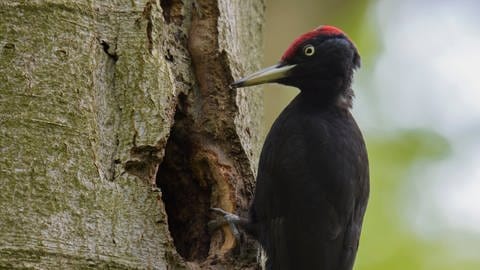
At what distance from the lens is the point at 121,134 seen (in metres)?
3.15

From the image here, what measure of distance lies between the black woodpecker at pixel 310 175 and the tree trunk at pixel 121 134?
0.12 metres

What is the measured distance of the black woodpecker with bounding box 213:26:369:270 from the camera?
12.5ft

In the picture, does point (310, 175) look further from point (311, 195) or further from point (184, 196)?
point (184, 196)

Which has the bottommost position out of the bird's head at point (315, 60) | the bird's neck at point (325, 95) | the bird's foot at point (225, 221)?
the bird's foot at point (225, 221)

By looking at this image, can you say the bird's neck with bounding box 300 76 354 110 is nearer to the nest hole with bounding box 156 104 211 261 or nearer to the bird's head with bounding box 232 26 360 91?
the bird's head with bounding box 232 26 360 91

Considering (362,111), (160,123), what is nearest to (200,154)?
(160,123)

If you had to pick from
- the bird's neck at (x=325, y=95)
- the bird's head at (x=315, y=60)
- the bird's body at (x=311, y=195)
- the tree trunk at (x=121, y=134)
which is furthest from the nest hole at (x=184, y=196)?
the bird's neck at (x=325, y=95)

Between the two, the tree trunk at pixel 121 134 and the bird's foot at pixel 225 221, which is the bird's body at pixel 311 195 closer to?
the tree trunk at pixel 121 134

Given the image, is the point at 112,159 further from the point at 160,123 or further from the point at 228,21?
the point at 228,21

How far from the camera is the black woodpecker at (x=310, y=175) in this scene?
382cm

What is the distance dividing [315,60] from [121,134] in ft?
5.16

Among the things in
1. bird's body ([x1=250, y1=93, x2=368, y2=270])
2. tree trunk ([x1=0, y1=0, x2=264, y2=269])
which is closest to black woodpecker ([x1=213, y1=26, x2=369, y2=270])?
bird's body ([x1=250, y1=93, x2=368, y2=270])

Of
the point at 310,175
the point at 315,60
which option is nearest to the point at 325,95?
the point at 315,60

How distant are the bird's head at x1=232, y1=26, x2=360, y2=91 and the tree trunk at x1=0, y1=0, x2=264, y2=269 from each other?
41cm
